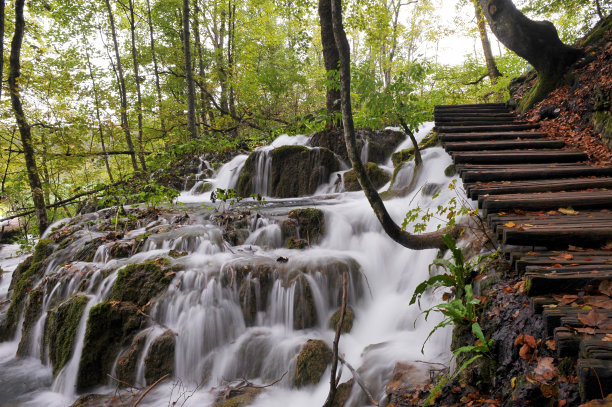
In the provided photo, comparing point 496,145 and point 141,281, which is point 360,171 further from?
point 141,281

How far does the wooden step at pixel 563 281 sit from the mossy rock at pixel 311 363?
269 centimetres

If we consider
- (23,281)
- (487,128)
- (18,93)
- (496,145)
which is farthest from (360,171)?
(18,93)

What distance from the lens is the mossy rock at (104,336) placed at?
455cm

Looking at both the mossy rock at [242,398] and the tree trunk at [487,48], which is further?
the tree trunk at [487,48]

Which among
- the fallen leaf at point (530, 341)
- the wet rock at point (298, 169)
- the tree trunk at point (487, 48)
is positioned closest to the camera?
the fallen leaf at point (530, 341)

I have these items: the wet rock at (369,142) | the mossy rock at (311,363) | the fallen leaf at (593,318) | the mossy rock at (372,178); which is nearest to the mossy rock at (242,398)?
the mossy rock at (311,363)

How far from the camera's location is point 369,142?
1046 cm

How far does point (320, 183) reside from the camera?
9672mm

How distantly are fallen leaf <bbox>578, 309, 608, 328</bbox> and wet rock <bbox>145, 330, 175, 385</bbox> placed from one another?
4.60 metres

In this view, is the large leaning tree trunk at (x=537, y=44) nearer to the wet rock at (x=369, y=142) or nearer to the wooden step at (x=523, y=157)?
the wooden step at (x=523, y=157)

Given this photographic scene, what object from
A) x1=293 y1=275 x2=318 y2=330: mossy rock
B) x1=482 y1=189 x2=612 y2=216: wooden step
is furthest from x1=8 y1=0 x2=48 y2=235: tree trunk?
x1=482 y1=189 x2=612 y2=216: wooden step

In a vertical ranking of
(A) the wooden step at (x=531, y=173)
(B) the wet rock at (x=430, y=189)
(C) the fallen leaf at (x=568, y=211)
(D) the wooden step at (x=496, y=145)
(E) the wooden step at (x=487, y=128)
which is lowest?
(C) the fallen leaf at (x=568, y=211)

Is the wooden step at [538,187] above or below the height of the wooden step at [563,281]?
above

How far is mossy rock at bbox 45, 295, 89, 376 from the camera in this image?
482 centimetres
